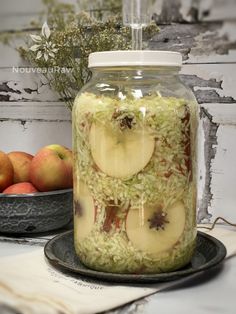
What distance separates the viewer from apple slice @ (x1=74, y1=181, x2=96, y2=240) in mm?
732

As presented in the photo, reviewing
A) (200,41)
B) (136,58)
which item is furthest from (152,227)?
(200,41)

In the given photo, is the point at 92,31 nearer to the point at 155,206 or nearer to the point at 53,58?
the point at 53,58

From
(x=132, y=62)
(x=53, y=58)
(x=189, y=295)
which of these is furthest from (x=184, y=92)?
(x=53, y=58)

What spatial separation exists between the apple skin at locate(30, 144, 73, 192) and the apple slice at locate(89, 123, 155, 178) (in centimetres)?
26

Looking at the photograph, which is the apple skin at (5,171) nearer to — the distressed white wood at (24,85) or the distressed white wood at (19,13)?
the distressed white wood at (24,85)

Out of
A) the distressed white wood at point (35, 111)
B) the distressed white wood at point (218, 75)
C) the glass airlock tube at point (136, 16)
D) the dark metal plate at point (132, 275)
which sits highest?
the glass airlock tube at point (136, 16)

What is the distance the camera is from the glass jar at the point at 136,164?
2.28ft

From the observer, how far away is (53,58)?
106cm

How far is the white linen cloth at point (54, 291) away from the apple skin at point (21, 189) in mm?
183

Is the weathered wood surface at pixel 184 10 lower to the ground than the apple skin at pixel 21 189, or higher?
higher

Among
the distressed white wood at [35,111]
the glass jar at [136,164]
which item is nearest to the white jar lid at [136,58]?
the glass jar at [136,164]

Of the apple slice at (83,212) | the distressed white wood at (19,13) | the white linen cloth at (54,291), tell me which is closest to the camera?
A: the white linen cloth at (54,291)

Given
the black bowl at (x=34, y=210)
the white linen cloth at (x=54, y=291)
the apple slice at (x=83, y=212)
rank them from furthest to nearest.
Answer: the black bowl at (x=34, y=210)
the apple slice at (x=83, y=212)
the white linen cloth at (x=54, y=291)

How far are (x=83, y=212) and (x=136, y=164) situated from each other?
11cm
